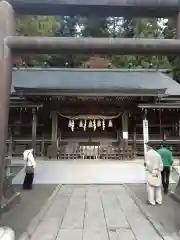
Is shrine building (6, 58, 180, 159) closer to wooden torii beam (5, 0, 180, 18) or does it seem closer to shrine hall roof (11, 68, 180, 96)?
shrine hall roof (11, 68, 180, 96)

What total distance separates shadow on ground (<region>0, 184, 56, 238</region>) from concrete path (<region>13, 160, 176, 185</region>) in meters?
1.41

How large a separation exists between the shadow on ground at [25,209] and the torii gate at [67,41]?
4.54 feet

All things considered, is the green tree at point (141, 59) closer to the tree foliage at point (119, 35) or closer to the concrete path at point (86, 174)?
the tree foliage at point (119, 35)

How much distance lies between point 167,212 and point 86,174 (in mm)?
5780

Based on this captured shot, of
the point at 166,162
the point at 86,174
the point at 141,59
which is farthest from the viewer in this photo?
the point at 141,59

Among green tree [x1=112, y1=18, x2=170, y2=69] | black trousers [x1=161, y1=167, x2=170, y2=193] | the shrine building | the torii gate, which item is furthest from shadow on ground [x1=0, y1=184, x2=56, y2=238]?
green tree [x1=112, y1=18, x2=170, y2=69]

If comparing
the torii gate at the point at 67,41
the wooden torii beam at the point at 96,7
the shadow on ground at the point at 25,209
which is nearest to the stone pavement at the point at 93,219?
the shadow on ground at the point at 25,209

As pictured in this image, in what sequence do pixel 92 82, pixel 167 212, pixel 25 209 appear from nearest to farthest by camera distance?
pixel 167 212 → pixel 25 209 → pixel 92 82

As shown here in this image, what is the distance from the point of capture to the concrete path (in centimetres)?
1029

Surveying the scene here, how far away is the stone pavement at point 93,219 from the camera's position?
4500 millimetres

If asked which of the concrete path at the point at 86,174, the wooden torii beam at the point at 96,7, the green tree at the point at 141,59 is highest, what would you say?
the green tree at the point at 141,59

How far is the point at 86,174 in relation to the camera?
452 inches

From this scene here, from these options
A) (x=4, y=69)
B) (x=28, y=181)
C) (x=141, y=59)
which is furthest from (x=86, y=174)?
(x=141, y=59)

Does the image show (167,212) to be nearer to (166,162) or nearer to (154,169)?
(154,169)
